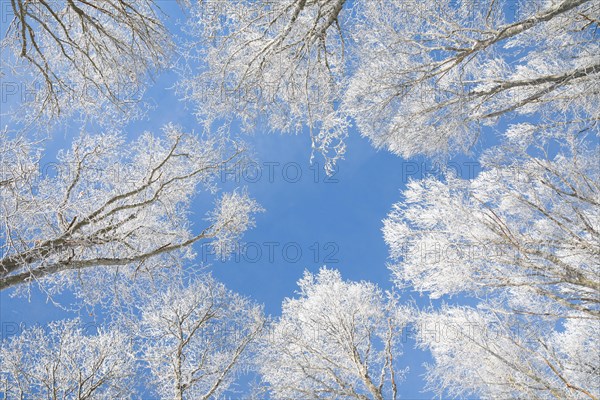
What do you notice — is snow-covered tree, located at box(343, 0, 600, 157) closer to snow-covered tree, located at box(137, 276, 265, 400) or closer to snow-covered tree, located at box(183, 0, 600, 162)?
snow-covered tree, located at box(183, 0, 600, 162)

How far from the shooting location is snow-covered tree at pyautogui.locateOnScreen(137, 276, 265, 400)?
895 cm

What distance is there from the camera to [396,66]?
19.7 feet

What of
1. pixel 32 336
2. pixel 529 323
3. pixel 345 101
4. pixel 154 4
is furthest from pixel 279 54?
pixel 32 336

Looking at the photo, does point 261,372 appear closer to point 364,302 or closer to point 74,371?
point 364,302

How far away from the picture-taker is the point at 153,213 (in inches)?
256

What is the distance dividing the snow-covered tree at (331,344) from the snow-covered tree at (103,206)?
12.2ft

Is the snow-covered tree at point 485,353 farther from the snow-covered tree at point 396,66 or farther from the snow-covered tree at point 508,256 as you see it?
the snow-covered tree at point 396,66

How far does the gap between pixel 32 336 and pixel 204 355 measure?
343 cm

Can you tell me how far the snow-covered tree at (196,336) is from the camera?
8.95m

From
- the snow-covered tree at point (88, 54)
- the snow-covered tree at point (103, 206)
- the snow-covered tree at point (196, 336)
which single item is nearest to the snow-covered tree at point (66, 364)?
the snow-covered tree at point (196, 336)

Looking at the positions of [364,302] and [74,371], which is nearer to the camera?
[74,371]

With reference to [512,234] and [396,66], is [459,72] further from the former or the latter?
[512,234]

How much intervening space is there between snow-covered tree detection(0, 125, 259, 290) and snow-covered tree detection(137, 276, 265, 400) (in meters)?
2.48

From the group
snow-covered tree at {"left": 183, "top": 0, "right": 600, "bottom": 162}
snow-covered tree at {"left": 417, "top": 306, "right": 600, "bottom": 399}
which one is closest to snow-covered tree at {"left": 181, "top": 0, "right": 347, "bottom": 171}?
snow-covered tree at {"left": 183, "top": 0, "right": 600, "bottom": 162}
